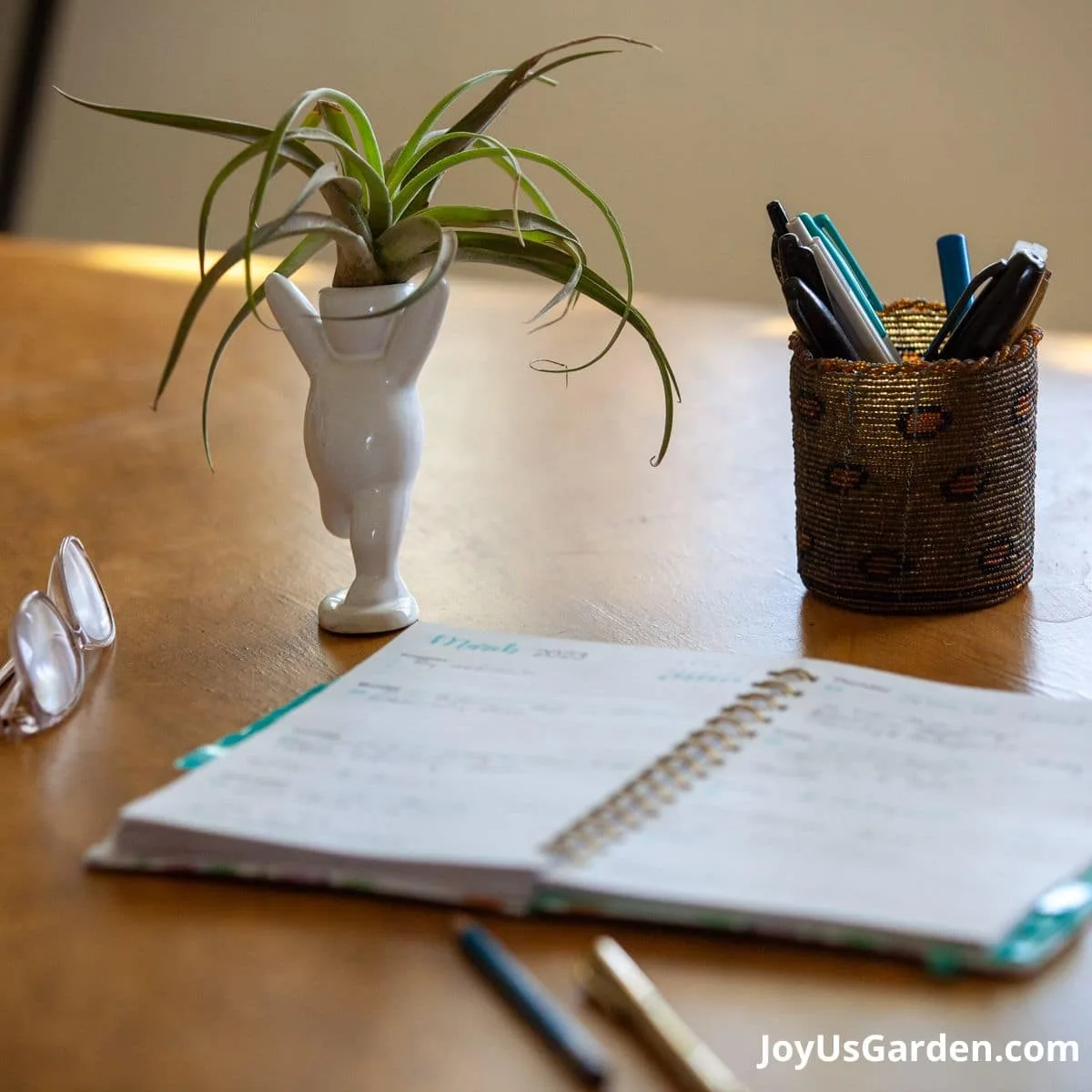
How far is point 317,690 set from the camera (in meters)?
0.69

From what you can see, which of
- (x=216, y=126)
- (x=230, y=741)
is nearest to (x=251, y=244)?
(x=216, y=126)

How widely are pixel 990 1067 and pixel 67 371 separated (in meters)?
1.21

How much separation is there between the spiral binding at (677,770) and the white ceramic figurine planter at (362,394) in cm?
24

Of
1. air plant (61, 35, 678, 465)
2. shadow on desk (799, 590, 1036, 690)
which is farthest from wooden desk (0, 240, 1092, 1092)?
air plant (61, 35, 678, 465)

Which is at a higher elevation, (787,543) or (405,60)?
(405,60)

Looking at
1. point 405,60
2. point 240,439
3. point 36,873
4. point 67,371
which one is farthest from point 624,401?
point 405,60

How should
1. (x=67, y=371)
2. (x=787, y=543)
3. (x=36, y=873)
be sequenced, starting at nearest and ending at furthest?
(x=36, y=873), (x=787, y=543), (x=67, y=371)

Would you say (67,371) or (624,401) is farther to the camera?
(67,371)

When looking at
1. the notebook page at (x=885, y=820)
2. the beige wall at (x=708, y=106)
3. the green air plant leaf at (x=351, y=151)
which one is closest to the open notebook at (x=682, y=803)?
the notebook page at (x=885, y=820)

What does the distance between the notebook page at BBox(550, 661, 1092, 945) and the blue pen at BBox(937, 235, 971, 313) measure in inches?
11.8

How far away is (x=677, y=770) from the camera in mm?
595

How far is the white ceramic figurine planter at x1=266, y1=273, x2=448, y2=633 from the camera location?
76 centimetres

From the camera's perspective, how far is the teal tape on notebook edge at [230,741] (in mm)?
649

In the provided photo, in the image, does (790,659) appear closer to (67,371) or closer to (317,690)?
(317,690)
